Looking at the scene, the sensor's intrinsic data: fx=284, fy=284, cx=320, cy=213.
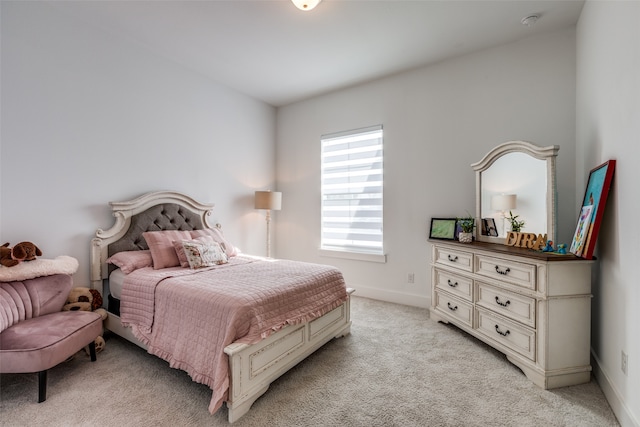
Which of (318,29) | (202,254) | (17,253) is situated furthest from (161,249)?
(318,29)

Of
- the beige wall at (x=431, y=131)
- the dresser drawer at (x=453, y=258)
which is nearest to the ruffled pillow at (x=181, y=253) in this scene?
the beige wall at (x=431, y=131)

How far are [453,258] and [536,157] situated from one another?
1.12 meters

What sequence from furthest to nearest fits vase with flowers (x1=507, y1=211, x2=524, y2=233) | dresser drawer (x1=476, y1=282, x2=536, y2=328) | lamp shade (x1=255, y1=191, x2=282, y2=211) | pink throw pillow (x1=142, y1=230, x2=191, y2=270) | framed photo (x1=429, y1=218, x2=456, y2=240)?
lamp shade (x1=255, y1=191, x2=282, y2=211) → framed photo (x1=429, y1=218, x2=456, y2=240) → pink throw pillow (x1=142, y1=230, x2=191, y2=270) → vase with flowers (x1=507, y1=211, x2=524, y2=233) → dresser drawer (x1=476, y1=282, x2=536, y2=328)

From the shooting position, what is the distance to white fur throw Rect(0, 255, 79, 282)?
197 cm

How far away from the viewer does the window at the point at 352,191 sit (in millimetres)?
3832

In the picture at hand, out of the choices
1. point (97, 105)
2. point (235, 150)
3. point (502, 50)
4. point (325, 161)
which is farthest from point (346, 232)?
point (97, 105)

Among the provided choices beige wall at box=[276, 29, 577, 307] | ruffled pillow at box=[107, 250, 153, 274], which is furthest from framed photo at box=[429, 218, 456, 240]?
ruffled pillow at box=[107, 250, 153, 274]

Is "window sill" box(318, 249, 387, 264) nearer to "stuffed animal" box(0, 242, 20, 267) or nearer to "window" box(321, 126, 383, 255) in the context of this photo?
"window" box(321, 126, 383, 255)

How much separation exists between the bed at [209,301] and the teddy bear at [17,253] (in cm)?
52

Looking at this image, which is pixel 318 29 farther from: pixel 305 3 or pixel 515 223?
pixel 515 223

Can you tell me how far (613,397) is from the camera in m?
1.70

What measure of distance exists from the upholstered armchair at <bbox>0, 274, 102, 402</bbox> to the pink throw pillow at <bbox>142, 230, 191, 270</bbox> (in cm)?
61

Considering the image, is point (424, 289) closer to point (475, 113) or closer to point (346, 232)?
point (346, 232)

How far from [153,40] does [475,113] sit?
3.49m
